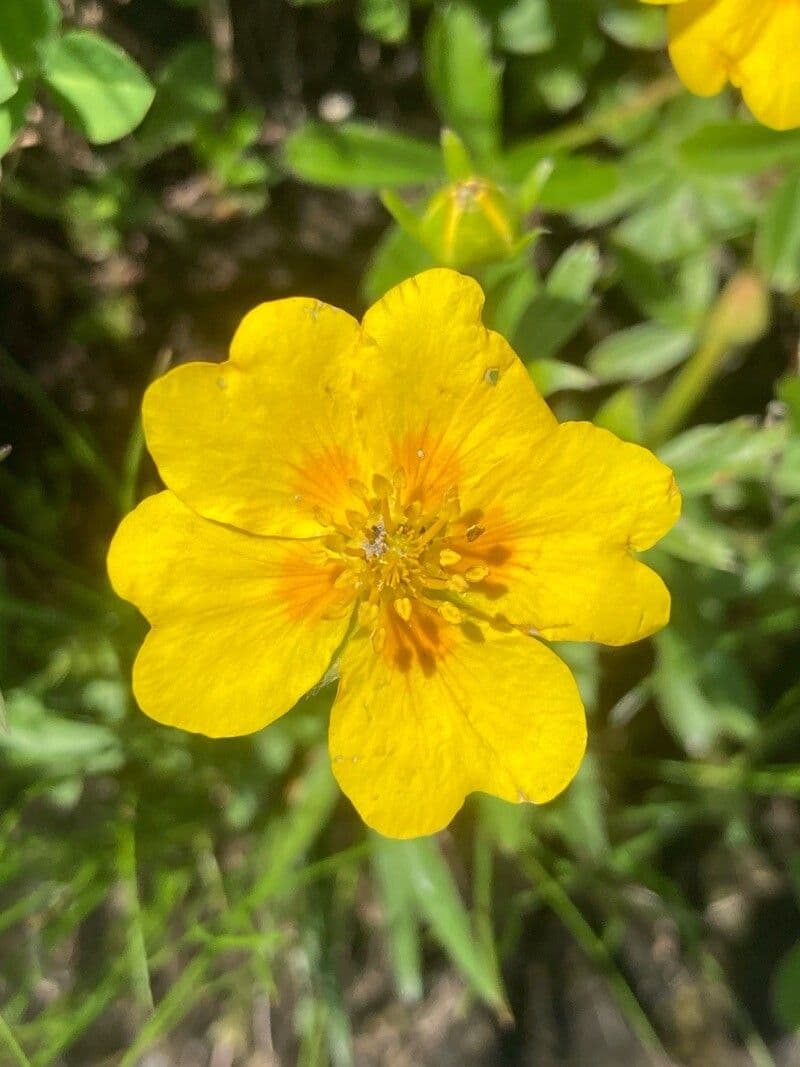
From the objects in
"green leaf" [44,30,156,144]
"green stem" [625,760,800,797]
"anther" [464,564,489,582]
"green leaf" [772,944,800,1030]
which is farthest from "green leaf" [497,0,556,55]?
"green leaf" [772,944,800,1030]

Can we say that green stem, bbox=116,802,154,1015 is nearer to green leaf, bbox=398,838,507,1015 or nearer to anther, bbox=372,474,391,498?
green leaf, bbox=398,838,507,1015

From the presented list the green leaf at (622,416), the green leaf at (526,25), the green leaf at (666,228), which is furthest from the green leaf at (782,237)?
the green leaf at (526,25)

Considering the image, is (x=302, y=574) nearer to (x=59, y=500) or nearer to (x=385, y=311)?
(x=385, y=311)

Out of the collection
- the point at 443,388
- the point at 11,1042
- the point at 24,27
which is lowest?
the point at 11,1042

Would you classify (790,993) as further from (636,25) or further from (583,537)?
(636,25)

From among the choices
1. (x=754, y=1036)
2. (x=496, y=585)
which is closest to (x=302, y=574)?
(x=496, y=585)

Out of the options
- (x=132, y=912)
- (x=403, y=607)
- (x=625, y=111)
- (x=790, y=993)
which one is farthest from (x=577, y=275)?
(x=790, y=993)
